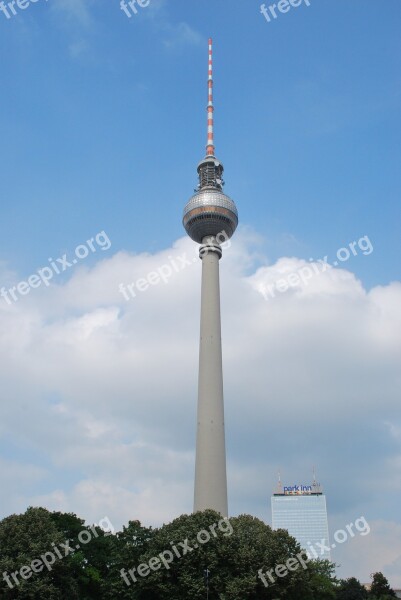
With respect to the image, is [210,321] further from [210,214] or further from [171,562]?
[171,562]

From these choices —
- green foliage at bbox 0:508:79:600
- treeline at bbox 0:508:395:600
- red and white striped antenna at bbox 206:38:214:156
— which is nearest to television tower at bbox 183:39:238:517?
red and white striped antenna at bbox 206:38:214:156

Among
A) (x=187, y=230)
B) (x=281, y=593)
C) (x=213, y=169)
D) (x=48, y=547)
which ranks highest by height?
(x=213, y=169)

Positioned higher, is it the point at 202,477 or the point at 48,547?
the point at 202,477

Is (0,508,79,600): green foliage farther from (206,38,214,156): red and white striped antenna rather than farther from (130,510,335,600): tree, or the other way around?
(206,38,214,156): red and white striped antenna

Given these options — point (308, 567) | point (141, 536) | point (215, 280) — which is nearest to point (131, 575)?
point (141, 536)

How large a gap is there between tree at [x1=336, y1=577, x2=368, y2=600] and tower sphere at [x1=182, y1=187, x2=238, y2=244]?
6310cm

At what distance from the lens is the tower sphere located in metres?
113

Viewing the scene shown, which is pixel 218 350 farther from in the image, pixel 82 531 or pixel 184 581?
pixel 184 581

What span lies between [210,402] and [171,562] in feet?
147

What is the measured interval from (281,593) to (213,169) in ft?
270

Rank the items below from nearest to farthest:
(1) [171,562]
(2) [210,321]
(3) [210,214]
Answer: (1) [171,562] → (2) [210,321] → (3) [210,214]

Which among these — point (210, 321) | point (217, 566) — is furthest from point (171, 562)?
point (210, 321)

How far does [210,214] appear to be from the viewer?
113188 mm

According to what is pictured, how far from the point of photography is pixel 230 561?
57.6 metres
